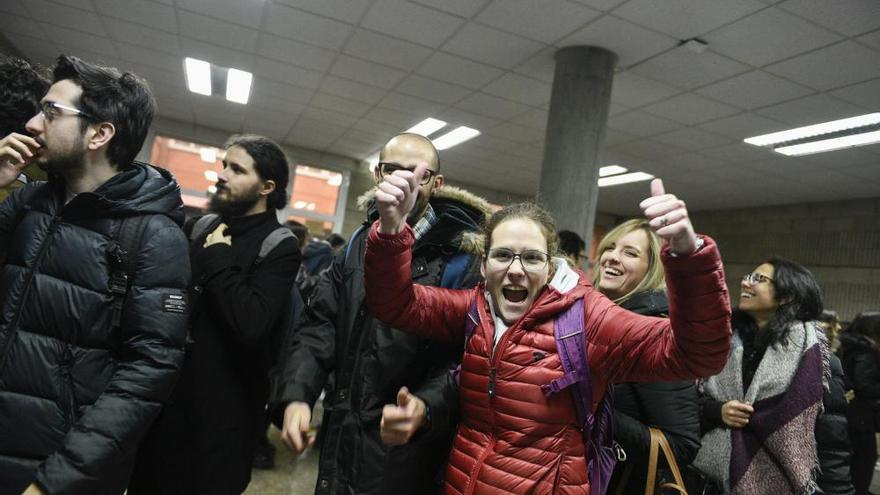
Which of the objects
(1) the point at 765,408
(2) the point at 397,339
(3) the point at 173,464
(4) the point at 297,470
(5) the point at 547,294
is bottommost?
(4) the point at 297,470

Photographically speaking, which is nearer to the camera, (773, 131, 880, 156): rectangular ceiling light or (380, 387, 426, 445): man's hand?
(380, 387, 426, 445): man's hand

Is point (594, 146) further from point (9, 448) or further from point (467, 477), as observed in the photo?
point (9, 448)

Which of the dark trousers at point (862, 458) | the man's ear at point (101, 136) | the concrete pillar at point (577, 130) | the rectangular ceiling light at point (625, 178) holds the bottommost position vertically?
the dark trousers at point (862, 458)

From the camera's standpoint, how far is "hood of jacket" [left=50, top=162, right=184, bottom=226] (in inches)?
48.0

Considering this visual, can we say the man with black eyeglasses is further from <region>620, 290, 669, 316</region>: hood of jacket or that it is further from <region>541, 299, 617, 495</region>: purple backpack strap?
<region>620, 290, 669, 316</region>: hood of jacket

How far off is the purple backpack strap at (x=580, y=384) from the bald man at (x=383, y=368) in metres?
0.31

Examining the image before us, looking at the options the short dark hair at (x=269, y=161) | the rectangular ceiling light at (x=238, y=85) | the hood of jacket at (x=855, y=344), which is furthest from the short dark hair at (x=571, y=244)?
the rectangular ceiling light at (x=238, y=85)

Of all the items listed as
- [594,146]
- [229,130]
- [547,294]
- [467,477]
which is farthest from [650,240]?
[229,130]

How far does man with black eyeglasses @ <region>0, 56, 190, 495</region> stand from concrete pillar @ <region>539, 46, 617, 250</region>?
339 cm

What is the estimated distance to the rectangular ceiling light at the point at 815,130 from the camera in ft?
16.0

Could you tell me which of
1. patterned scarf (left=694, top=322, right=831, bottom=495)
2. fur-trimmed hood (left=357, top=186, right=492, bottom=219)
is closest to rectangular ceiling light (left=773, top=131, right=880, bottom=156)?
patterned scarf (left=694, top=322, right=831, bottom=495)

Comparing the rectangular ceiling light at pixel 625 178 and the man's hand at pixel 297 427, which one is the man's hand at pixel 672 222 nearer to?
the man's hand at pixel 297 427

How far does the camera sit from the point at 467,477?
3.94ft

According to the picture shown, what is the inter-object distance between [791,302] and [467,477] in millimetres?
1941
